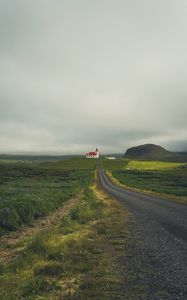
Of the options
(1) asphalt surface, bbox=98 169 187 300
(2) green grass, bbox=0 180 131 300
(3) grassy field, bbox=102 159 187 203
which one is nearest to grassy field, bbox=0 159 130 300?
(2) green grass, bbox=0 180 131 300

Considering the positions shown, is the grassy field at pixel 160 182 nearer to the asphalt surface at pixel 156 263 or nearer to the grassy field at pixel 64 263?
the asphalt surface at pixel 156 263

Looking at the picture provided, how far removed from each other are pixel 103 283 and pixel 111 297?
43.1 inches

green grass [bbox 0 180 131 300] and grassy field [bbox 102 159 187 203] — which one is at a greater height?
green grass [bbox 0 180 131 300]

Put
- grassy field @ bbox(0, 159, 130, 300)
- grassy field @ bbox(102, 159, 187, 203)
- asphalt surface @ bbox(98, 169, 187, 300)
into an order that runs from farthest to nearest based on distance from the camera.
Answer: grassy field @ bbox(102, 159, 187, 203)
grassy field @ bbox(0, 159, 130, 300)
asphalt surface @ bbox(98, 169, 187, 300)

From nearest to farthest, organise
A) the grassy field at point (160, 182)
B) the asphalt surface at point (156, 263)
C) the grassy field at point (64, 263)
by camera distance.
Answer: the asphalt surface at point (156, 263) < the grassy field at point (64, 263) < the grassy field at point (160, 182)

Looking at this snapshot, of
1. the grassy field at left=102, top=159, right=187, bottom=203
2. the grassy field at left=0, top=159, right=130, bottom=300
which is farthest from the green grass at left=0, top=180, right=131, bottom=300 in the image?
the grassy field at left=102, top=159, right=187, bottom=203

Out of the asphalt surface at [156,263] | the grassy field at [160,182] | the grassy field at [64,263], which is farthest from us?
the grassy field at [160,182]

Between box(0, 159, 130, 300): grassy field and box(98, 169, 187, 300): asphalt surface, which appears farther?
box(0, 159, 130, 300): grassy field

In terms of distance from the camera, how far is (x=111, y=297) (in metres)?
8.62

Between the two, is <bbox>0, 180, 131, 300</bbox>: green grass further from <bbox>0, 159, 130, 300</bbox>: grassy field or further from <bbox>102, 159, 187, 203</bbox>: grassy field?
<bbox>102, 159, 187, 203</bbox>: grassy field

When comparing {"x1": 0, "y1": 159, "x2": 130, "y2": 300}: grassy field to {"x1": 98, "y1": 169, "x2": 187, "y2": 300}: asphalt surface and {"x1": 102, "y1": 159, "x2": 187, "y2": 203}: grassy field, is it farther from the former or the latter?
{"x1": 102, "y1": 159, "x2": 187, "y2": 203}: grassy field

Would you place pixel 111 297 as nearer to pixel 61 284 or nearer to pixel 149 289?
pixel 149 289

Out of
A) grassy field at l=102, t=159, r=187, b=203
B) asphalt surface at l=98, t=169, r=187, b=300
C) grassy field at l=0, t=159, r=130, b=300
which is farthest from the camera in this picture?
grassy field at l=102, t=159, r=187, b=203

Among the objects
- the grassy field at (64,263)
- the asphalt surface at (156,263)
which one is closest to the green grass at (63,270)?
the grassy field at (64,263)
